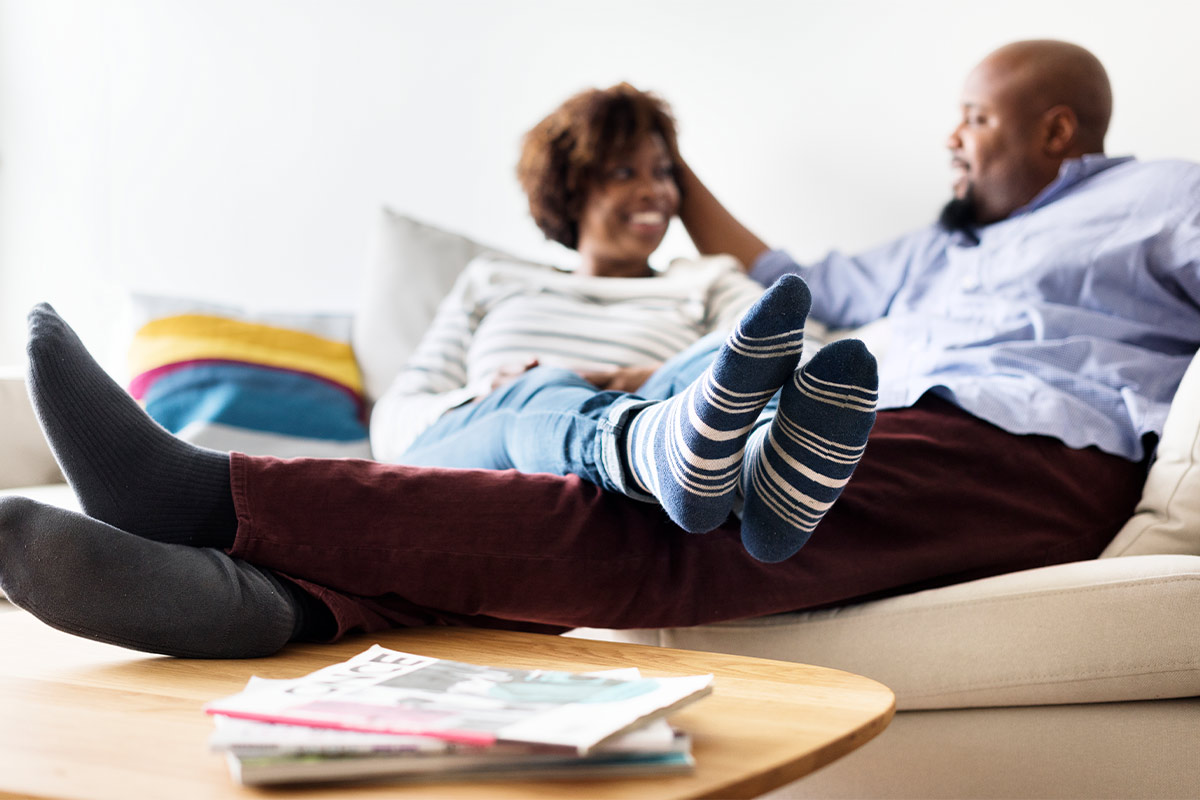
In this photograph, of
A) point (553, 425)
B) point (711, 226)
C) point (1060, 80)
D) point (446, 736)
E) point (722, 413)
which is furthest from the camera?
point (711, 226)

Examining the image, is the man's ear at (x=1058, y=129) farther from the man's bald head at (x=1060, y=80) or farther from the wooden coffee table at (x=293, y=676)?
the wooden coffee table at (x=293, y=676)

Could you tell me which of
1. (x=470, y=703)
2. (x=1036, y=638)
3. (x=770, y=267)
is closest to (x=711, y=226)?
(x=770, y=267)

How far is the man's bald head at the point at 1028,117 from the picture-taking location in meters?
1.56

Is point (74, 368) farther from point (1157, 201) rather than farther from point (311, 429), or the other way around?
point (1157, 201)

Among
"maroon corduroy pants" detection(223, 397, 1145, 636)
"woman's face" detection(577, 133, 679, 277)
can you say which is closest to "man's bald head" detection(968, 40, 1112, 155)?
"woman's face" detection(577, 133, 679, 277)

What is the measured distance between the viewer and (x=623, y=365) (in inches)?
61.9

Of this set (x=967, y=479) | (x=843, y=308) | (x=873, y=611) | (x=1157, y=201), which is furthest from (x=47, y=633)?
(x=1157, y=201)

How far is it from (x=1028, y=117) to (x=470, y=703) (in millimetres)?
1364

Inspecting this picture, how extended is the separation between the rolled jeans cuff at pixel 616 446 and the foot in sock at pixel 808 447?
11cm

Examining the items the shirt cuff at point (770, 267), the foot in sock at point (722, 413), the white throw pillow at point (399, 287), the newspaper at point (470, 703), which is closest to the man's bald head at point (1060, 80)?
the shirt cuff at point (770, 267)

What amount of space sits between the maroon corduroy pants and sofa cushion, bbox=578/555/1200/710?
0.18ft

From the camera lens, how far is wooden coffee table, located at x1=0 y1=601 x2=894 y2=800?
53 centimetres

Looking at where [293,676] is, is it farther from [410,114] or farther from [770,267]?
[410,114]

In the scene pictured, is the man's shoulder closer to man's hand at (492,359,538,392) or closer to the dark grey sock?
man's hand at (492,359,538,392)
